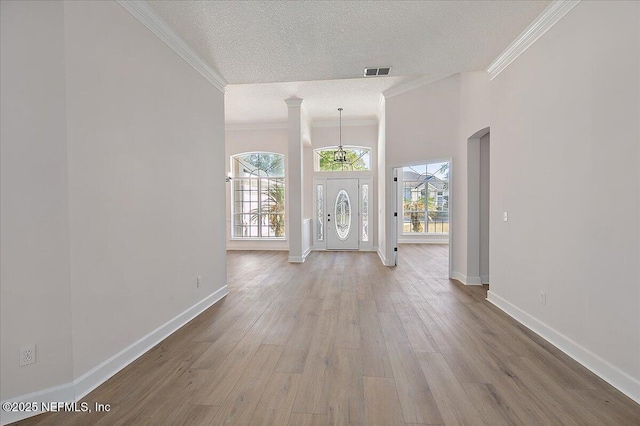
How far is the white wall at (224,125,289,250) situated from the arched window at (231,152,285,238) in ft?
0.47

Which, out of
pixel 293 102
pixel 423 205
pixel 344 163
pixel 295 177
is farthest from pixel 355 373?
pixel 423 205

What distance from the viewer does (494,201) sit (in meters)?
4.05

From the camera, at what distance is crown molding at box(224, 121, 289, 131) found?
855 centimetres

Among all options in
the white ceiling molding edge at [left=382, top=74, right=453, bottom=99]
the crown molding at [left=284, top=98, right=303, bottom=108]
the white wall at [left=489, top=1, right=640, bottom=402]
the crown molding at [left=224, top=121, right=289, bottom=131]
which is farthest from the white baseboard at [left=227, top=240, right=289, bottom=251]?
the white wall at [left=489, top=1, right=640, bottom=402]

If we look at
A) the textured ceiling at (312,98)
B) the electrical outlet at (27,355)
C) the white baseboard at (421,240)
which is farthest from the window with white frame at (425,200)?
the electrical outlet at (27,355)

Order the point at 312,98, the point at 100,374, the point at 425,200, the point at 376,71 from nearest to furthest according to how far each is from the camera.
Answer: the point at 100,374 < the point at 376,71 < the point at 312,98 < the point at 425,200

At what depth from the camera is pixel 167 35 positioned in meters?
2.99

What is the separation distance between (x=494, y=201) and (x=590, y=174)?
1.69 metres

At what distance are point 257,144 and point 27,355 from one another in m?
7.36

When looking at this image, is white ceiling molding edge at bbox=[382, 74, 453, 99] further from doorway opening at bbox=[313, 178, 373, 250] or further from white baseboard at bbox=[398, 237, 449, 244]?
white baseboard at bbox=[398, 237, 449, 244]

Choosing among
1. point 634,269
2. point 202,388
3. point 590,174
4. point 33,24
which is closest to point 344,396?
point 202,388

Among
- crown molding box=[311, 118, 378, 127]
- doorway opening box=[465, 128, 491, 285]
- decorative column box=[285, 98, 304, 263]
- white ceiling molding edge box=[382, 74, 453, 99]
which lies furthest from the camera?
crown molding box=[311, 118, 378, 127]

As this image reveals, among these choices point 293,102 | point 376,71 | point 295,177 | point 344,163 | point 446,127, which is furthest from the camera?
point 344,163

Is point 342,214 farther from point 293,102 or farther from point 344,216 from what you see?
point 293,102
